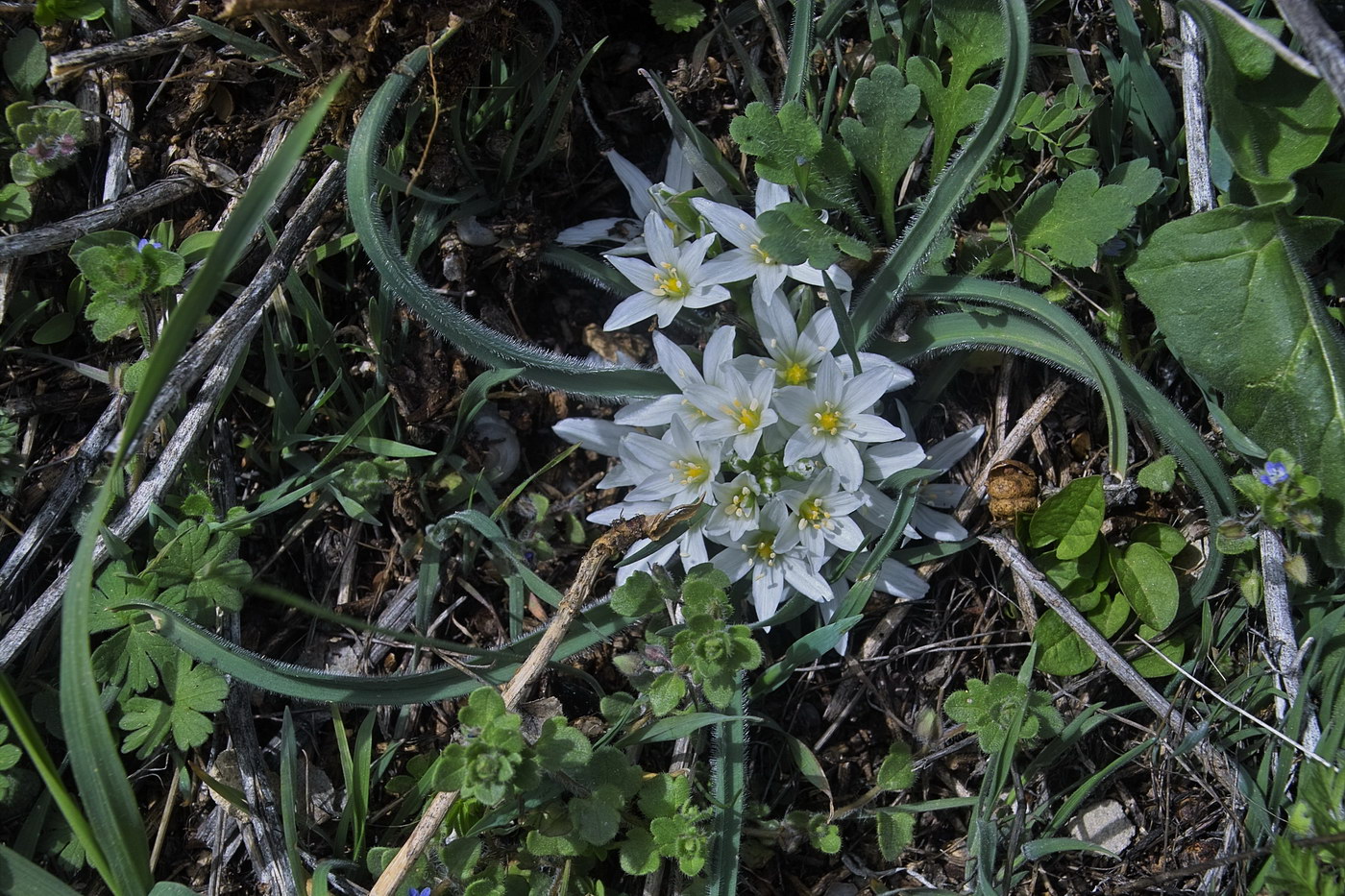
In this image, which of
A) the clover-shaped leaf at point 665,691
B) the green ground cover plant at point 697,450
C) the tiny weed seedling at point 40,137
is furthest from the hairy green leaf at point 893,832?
the tiny weed seedling at point 40,137

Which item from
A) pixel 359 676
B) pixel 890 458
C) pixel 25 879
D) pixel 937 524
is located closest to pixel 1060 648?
pixel 937 524

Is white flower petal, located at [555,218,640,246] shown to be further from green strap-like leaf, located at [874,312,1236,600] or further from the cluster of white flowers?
green strap-like leaf, located at [874,312,1236,600]

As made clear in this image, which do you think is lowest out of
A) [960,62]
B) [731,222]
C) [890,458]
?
[890,458]

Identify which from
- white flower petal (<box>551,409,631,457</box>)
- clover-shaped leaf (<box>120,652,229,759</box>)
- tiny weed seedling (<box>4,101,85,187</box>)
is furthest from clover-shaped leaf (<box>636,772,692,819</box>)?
tiny weed seedling (<box>4,101,85,187</box>)

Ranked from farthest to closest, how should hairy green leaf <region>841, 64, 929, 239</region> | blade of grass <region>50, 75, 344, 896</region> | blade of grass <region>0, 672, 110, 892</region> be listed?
hairy green leaf <region>841, 64, 929, 239</region>, blade of grass <region>0, 672, 110, 892</region>, blade of grass <region>50, 75, 344, 896</region>

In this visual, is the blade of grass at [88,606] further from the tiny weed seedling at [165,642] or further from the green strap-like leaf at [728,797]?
the green strap-like leaf at [728,797]

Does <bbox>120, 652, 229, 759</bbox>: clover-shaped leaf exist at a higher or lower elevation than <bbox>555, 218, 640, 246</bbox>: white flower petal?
lower

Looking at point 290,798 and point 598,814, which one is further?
point 290,798

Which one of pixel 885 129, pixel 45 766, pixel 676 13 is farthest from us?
pixel 676 13

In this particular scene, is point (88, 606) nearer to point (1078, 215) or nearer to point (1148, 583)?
point (1078, 215)
